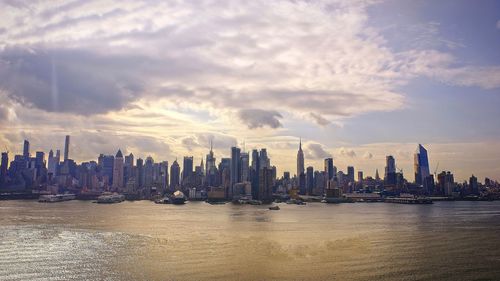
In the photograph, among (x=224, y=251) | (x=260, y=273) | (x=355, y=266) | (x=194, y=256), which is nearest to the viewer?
(x=260, y=273)

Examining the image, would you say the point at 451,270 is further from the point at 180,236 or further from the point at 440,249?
the point at 180,236

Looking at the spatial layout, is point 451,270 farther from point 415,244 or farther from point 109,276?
point 109,276

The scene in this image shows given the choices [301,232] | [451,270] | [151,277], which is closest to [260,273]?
[151,277]

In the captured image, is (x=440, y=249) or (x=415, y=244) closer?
(x=440, y=249)

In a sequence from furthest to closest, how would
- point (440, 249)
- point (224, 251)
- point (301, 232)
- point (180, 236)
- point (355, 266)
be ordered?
1. point (301, 232)
2. point (180, 236)
3. point (440, 249)
4. point (224, 251)
5. point (355, 266)

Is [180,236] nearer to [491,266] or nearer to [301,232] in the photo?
[301,232]

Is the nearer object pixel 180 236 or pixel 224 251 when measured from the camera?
pixel 224 251

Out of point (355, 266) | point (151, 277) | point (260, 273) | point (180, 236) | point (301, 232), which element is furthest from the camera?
point (301, 232)

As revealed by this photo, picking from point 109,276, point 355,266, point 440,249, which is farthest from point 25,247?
point 440,249

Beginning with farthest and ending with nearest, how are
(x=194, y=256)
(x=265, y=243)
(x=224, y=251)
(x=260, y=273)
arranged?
(x=265, y=243) < (x=224, y=251) < (x=194, y=256) < (x=260, y=273)
